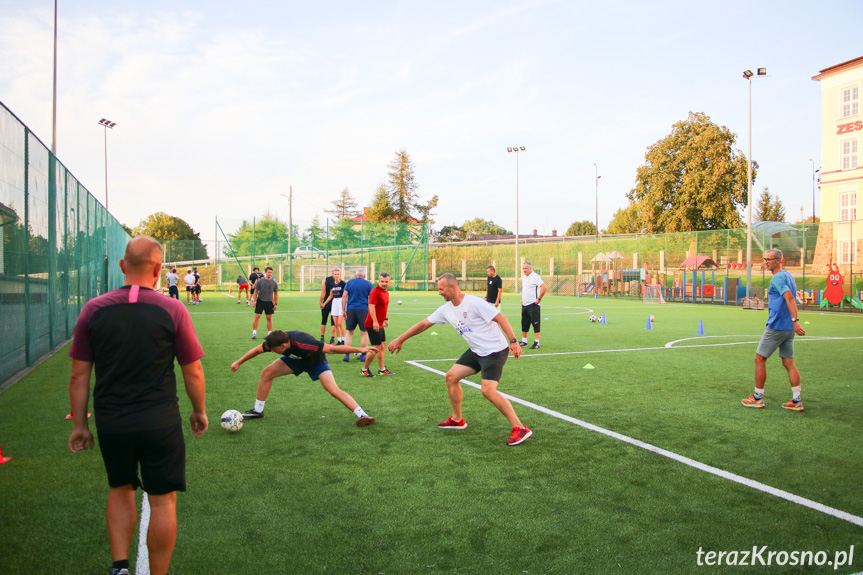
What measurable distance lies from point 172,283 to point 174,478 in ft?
79.2

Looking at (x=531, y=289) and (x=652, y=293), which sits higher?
(x=531, y=289)

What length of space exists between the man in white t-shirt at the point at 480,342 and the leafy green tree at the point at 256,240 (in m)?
41.7

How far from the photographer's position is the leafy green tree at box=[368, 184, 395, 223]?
7981 cm

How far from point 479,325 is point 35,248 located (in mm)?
8392

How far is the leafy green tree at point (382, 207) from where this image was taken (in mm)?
79812

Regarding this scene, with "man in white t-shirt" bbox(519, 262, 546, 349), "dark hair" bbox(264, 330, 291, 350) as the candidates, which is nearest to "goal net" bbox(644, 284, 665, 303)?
"man in white t-shirt" bbox(519, 262, 546, 349)

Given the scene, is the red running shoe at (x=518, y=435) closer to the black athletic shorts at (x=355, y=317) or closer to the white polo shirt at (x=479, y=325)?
the white polo shirt at (x=479, y=325)

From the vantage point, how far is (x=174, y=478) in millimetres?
3035

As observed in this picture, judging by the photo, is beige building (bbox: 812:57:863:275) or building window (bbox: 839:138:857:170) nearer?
beige building (bbox: 812:57:863:275)

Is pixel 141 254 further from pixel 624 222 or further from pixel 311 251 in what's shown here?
pixel 624 222

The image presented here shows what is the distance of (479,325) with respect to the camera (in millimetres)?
6430

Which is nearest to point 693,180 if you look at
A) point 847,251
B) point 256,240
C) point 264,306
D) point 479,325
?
point 847,251

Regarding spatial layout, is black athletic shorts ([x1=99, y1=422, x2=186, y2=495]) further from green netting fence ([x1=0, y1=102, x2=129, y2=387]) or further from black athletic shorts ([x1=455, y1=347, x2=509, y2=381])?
green netting fence ([x1=0, y1=102, x2=129, y2=387])

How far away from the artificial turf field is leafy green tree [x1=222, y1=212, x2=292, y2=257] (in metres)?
37.5
